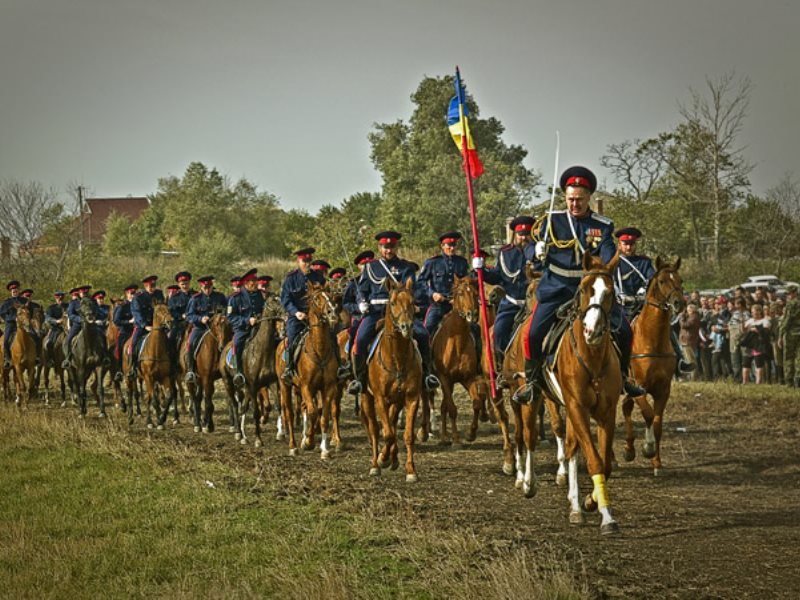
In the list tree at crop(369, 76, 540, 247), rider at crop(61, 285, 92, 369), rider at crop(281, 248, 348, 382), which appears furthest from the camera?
tree at crop(369, 76, 540, 247)

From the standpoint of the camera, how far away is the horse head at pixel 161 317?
19594 millimetres

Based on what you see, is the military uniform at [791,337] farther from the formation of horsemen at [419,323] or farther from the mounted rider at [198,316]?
the mounted rider at [198,316]

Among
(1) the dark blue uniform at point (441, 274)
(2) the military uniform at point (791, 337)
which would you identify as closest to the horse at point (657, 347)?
(1) the dark blue uniform at point (441, 274)

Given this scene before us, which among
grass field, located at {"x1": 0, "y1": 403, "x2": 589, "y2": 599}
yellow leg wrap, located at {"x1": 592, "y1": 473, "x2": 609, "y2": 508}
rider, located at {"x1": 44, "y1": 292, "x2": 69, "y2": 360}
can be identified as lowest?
grass field, located at {"x1": 0, "y1": 403, "x2": 589, "y2": 599}

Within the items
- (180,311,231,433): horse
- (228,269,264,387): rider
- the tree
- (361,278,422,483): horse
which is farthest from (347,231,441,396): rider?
the tree

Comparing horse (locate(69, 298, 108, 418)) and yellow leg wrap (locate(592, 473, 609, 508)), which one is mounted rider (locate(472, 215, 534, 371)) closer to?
yellow leg wrap (locate(592, 473, 609, 508))

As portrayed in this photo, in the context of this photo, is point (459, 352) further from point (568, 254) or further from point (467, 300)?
point (568, 254)

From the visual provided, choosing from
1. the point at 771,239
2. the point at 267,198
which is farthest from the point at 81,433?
the point at 267,198

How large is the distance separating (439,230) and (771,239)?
2232cm

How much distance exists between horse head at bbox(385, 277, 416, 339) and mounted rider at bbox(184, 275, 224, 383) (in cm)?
829

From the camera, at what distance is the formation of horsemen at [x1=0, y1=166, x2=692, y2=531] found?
9.38 meters

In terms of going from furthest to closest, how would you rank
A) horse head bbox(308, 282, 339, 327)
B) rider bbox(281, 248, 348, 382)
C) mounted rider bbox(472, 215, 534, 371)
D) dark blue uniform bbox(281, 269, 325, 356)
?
dark blue uniform bbox(281, 269, 325, 356) < rider bbox(281, 248, 348, 382) < horse head bbox(308, 282, 339, 327) < mounted rider bbox(472, 215, 534, 371)

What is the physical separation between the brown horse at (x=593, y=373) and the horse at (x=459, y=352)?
521 cm

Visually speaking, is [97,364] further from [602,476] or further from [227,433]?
[602,476]
